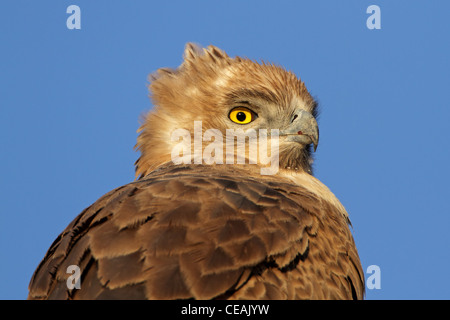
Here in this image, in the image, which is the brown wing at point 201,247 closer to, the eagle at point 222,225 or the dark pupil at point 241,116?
the eagle at point 222,225

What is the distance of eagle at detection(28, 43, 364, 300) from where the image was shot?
13.5ft

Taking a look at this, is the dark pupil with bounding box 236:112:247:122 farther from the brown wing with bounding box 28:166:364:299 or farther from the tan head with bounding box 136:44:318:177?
the brown wing with bounding box 28:166:364:299

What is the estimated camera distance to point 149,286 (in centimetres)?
394

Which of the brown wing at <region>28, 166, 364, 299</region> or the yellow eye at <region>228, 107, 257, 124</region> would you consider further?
the yellow eye at <region>228, 107, 257, 124</region>

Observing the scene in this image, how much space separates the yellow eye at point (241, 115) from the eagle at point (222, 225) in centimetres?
1

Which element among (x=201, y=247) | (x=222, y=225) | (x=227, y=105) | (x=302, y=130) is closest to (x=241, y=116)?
(x=227, y=105)

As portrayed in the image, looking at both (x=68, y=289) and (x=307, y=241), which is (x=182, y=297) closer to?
(x=68, y=289)

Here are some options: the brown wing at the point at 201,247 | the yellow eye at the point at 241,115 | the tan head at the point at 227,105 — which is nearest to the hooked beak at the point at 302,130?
the tan head at the point at 227,105

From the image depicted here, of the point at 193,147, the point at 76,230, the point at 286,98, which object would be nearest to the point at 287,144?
the point at 286,98

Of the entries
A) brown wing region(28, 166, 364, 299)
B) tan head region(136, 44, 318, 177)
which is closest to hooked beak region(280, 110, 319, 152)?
tan head region(136, 44, 318, 177)

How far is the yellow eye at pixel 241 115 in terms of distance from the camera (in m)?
6.92

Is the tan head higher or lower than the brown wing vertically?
higher

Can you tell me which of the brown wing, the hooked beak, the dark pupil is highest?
the dark pupil
